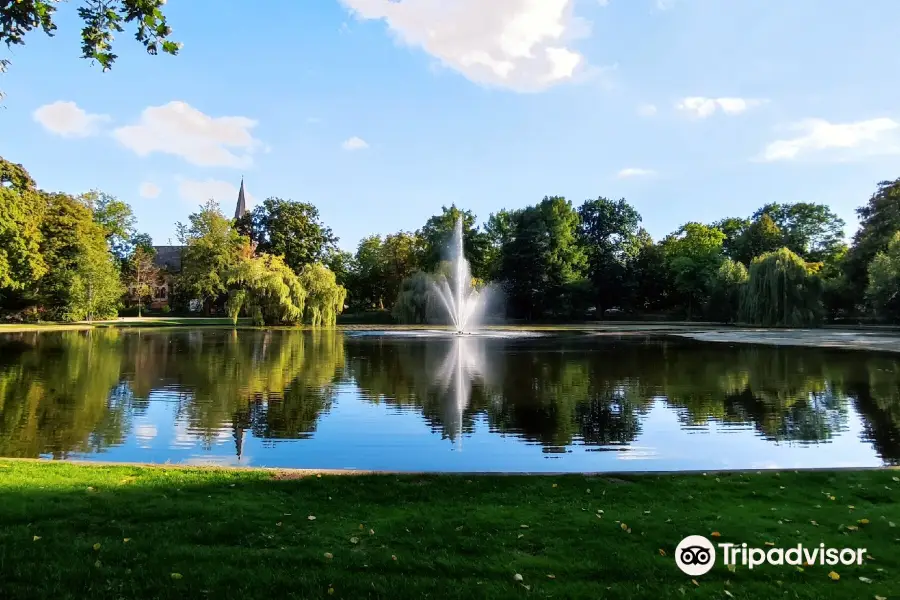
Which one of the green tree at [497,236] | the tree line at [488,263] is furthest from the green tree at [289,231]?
the green tree at [497,236]

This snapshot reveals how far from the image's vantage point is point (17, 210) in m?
37.0

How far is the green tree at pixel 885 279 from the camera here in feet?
129

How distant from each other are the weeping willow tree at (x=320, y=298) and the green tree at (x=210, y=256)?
14.1m

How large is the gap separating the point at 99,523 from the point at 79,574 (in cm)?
105

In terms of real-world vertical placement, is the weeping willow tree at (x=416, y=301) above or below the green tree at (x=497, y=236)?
below

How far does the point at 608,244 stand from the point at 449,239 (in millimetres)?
17362

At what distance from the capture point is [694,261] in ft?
204

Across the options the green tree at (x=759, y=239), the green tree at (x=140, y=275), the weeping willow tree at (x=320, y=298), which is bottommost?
the weeping willow tree at (x=320, y=298)

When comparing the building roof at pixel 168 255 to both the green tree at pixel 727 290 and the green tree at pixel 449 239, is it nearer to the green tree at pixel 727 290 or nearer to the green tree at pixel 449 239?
the green tree at pixel 449 239

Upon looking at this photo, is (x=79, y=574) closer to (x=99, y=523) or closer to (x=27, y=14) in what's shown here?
(x=99, y=523)

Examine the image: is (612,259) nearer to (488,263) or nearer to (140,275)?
(488,263)

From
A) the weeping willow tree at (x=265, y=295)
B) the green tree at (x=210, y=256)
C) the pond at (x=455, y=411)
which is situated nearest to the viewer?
the pond at (x=455, y=411)

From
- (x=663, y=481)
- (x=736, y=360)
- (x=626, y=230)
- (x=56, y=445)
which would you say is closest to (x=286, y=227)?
(x=626, y=230)

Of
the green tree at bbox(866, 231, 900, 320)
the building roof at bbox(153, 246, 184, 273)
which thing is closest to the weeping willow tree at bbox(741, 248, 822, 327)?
the green tree at bbox(866, 231, 900, 320)
